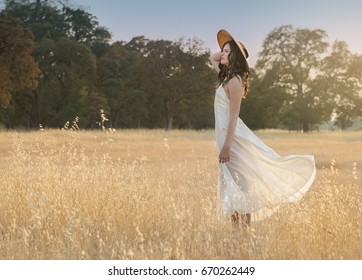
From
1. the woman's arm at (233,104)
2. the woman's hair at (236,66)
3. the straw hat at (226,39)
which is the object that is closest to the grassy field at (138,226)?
the woman's arm at (233,104)

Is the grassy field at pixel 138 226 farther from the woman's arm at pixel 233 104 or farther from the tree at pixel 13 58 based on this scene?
the tree at pixel 13 58

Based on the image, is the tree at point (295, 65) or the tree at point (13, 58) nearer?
the tree at point (13, 58)

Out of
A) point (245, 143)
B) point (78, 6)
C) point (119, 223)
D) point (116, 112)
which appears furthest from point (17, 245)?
point (116, 112)

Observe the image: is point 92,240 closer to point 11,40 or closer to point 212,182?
point 212,182

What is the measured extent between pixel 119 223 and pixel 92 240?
419 millimetres

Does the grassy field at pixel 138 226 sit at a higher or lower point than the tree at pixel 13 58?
lower

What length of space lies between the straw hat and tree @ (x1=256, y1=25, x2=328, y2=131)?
37.7 metres

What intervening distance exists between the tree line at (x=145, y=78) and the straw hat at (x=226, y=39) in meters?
34.4

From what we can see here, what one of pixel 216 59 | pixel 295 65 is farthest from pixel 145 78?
pixel 216 59

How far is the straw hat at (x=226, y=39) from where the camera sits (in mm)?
5677

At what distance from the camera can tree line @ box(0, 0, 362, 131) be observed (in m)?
41.2

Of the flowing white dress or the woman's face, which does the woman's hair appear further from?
the flowing white dress
